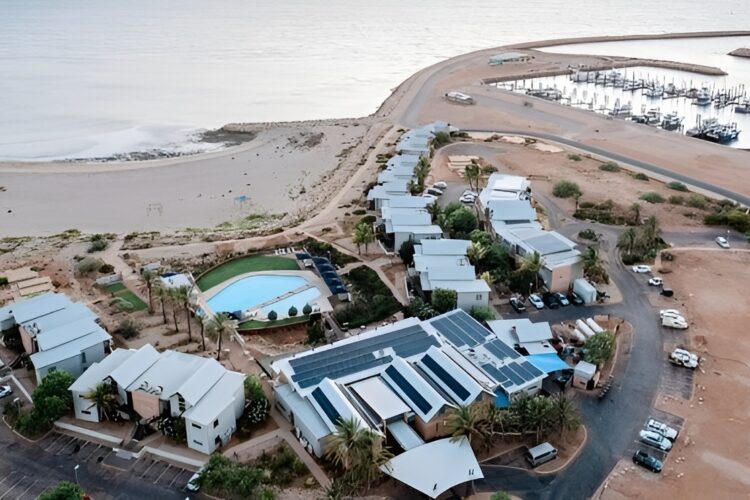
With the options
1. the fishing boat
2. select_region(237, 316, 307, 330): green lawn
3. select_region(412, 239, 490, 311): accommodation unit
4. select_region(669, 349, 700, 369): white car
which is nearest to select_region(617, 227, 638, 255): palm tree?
select_region(412, 239, 490, 311): accommodation unit

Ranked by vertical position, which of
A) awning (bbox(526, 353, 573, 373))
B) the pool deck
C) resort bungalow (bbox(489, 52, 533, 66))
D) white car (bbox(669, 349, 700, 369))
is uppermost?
resort bungalow (bbox(489, 52, 533, 66))

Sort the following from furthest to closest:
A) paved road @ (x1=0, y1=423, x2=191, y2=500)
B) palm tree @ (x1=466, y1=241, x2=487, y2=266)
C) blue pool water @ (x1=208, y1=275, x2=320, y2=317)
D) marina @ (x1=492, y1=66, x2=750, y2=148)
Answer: marina @ (x1=492, y1=66, x2=750, y2=148), palm tree @ (x1=466, y1=241, x2=487, y2=266), blue pool water @ (x1=208, y1=275, x2=320, y2=317), paved road @ (x1=0, y1=423, x2=191, y2=500)

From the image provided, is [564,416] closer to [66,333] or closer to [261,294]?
[261,294]

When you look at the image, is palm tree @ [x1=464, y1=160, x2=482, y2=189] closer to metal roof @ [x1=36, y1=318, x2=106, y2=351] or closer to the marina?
metal roof @ [x1=36, y1=318, x2=106, y2=351]

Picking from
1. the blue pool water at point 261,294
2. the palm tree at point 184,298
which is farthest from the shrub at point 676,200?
the palm tree at point 184,298

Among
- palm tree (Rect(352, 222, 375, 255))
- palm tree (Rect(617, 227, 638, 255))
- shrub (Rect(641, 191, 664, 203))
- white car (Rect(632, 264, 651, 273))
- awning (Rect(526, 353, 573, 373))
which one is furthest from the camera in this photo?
shrub (Rect(641, 191, 664, 203))

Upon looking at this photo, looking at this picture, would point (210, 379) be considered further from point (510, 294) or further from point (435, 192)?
point (435, 192)

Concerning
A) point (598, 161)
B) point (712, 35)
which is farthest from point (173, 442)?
point (712, 35)

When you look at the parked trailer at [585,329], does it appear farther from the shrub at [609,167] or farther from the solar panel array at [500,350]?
the shrub at [609,167]
